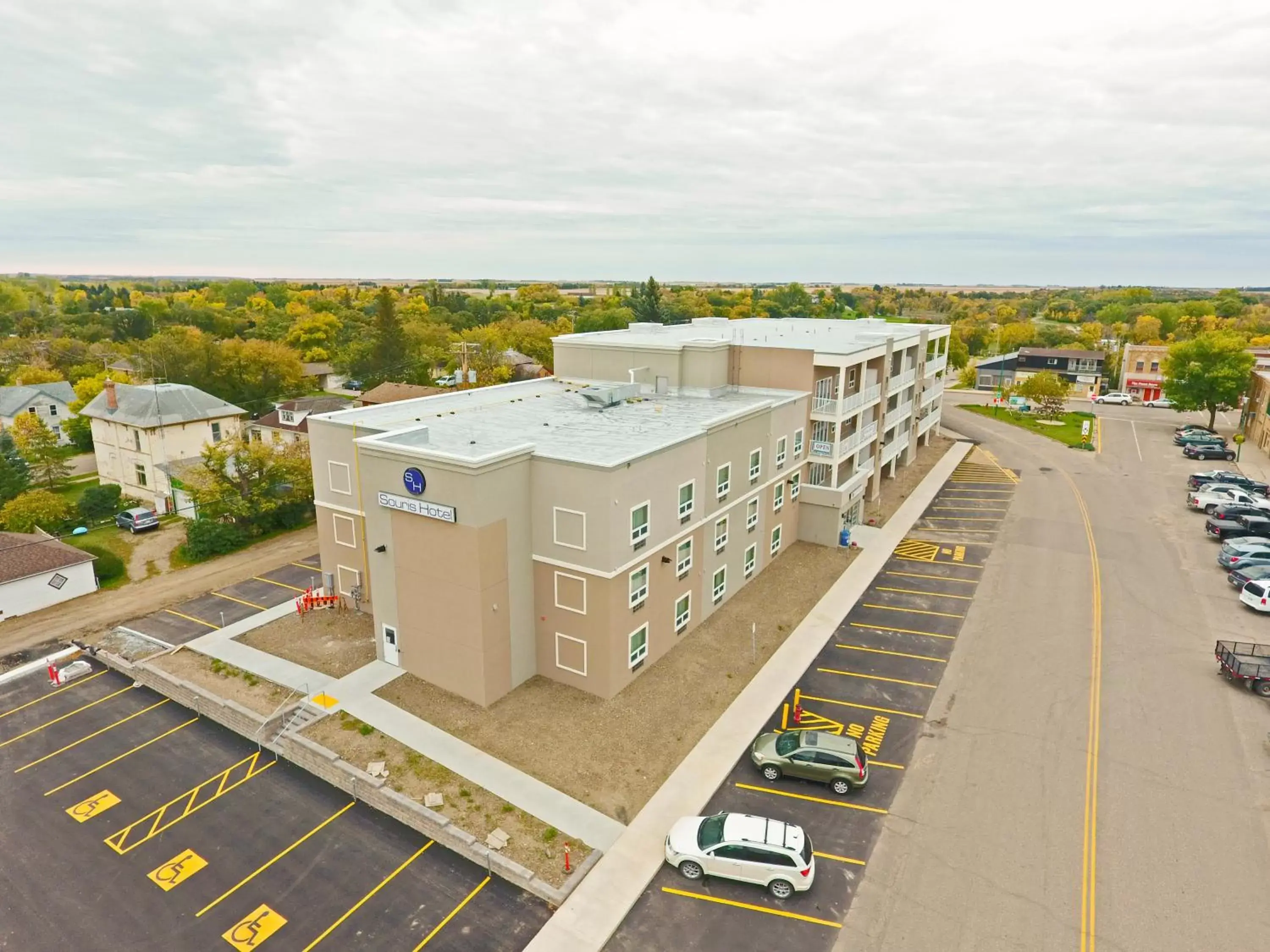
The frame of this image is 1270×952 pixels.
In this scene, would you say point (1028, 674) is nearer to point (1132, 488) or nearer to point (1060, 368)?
point (1132, 488)

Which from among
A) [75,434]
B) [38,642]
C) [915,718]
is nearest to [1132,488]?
[915,718]

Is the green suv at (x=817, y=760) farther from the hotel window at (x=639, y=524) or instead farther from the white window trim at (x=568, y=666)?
the hotel window at (x=639, y=524)

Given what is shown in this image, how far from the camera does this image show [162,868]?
19328 millimetres

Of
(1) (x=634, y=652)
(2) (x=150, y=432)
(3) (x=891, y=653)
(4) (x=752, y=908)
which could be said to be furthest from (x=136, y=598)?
(3) (x=891, y=653)

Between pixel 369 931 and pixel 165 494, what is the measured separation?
147 ft

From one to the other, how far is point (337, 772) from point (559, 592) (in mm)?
9336

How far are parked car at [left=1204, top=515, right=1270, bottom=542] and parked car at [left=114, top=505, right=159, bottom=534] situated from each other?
67089 millimetres

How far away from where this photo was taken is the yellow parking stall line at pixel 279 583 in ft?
122

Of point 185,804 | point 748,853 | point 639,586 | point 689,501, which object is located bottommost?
point 185,804

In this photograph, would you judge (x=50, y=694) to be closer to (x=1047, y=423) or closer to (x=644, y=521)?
(x=644, y=521)

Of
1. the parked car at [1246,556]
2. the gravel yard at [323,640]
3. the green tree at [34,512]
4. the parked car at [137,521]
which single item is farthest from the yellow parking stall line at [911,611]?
the green tree at [34,512]

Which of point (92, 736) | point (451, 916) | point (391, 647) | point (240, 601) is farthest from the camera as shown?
point (240, 601)

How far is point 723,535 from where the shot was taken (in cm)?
3366

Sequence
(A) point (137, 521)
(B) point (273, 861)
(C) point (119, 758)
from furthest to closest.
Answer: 1. (A) point (137, 521)
2. (C) point (119, 758)
3. (B) point (273, 861)
